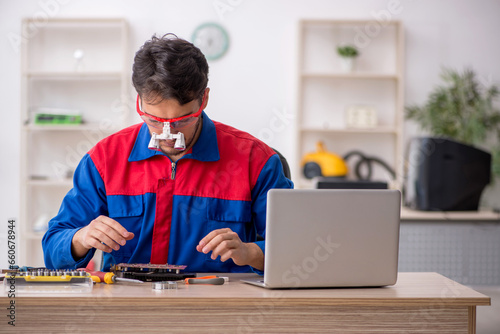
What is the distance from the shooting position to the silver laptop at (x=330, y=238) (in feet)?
4.47

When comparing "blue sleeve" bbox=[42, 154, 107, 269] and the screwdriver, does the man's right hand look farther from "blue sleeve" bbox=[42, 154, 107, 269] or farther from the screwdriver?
"blue sleeve" bbox=[42, 154, 107, 269]

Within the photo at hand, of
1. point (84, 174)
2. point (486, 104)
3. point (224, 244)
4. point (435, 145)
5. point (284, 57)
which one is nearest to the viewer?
point (224, 244)

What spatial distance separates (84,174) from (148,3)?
3.18 meters

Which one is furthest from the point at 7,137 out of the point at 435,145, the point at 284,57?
the point at 435,145

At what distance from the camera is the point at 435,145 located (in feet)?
12.8

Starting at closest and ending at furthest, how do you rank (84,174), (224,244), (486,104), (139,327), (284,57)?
(139,327)
(224,244)
(84,174)
(486,104)
(284,57)

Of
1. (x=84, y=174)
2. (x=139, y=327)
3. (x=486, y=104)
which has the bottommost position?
(x=139, y=327)

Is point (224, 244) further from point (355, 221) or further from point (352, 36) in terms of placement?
point (352, 36)

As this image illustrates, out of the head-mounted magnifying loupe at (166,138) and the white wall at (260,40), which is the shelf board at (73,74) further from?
the head-mounted magnifying loupe at (166,138)

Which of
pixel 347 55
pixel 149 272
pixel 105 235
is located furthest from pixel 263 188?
pixel 347 55

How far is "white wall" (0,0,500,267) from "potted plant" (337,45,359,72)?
34 cm

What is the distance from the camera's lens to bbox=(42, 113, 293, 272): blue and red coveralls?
71.4 inches

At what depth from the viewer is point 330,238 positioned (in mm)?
1384

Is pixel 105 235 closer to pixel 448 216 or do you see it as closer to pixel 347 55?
pixel 448 216
